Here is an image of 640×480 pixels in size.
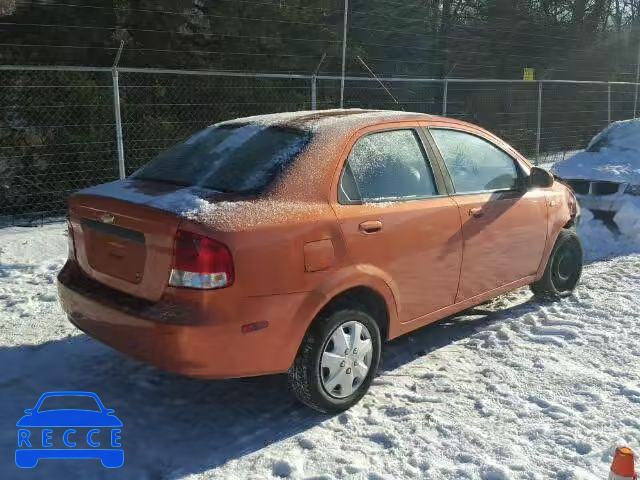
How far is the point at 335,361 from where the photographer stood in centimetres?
347

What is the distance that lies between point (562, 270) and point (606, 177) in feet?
8.17

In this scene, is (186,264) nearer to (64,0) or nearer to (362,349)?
(362,349)

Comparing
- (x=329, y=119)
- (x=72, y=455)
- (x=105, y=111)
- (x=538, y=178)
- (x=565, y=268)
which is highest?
(x=105, y=111)

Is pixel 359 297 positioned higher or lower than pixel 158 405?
higher

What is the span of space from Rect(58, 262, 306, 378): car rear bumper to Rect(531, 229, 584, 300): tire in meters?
2.87

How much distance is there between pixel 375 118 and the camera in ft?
13.1

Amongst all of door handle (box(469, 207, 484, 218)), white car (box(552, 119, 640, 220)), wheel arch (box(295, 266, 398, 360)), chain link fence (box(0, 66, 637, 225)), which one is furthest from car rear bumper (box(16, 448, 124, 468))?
white car (box(552, 119, 640, 220))

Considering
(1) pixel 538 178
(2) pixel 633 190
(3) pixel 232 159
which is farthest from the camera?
(2) pixel 633 190

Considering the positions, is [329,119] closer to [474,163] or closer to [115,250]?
[474,163]

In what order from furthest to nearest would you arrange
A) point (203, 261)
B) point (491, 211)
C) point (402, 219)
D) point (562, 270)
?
point (562, 270) < point (491, 211) < point (402, 219) < point (203, 261)

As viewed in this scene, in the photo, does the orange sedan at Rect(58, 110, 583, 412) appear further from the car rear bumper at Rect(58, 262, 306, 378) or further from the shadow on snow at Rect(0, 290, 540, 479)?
the shadow on snow at Rect(0, 290, 540, 479)

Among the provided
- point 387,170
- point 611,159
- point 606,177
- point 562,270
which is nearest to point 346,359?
point 387,170

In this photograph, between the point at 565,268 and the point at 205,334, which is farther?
the point at 565,268

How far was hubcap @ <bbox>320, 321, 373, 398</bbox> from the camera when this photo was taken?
345 centimetres
